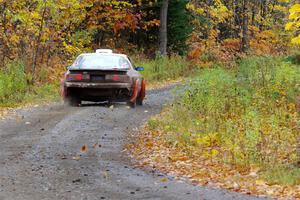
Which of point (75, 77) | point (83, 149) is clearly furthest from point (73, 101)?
point (83, 149)

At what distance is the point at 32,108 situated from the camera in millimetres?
17234

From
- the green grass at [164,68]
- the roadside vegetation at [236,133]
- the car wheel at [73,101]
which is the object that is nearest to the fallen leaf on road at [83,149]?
the roadside vegetation at [236,133]

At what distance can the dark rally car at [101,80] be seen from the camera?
16016 mm

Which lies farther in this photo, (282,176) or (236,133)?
(236,133)

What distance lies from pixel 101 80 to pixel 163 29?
15.8 meters

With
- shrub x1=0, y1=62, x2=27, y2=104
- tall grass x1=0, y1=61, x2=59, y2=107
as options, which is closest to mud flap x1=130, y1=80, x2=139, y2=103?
tall grass x1=0, y1=61, x2=59, y2=107

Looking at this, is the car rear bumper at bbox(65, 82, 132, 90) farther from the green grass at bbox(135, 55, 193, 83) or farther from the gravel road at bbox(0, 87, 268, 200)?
the green grass at bbox(135, 55, 193, 83)

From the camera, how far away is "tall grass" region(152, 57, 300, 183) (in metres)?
9.88

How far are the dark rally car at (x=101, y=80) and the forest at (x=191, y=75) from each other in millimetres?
1386

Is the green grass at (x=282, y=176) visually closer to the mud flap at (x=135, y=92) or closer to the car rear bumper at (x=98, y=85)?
the car rear bumper at (x=98, y=85)

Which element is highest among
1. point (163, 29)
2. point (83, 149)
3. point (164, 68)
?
point (163, 29)

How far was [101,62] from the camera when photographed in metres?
16.7

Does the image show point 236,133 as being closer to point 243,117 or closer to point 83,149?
point 243,117

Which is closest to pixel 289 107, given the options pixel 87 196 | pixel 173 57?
pixel 87 196
